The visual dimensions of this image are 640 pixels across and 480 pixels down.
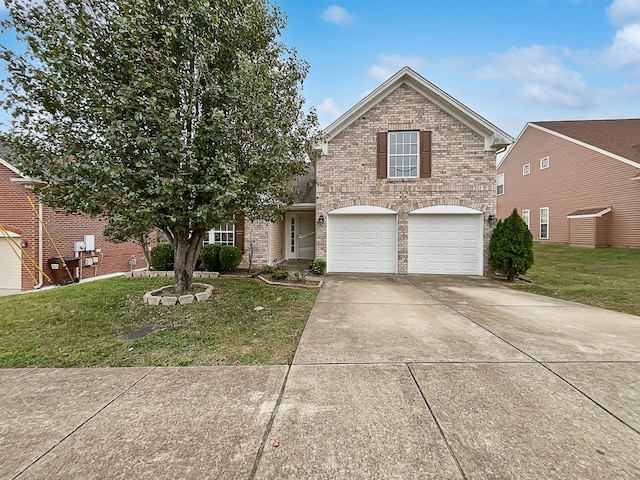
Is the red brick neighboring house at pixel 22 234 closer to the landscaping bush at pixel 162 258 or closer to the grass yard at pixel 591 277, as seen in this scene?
the landscaping bush at pixel 162 258

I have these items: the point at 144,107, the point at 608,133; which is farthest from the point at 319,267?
the point at 608,133

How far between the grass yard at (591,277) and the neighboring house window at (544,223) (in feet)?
13.8

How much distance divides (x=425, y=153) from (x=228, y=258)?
313 inches

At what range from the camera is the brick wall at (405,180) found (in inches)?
408

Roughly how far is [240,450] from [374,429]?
1.03m

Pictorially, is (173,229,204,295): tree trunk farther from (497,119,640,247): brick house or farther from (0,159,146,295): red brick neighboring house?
(497,119,640,247): brick house

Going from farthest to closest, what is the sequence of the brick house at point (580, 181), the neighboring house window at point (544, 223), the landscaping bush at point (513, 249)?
the neighboring house window at point (544, 223)
the brick house at point (580, 181)
the landscaping bush at point (513, 249)

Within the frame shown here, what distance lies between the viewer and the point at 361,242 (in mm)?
11031

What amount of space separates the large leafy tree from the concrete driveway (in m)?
2.91

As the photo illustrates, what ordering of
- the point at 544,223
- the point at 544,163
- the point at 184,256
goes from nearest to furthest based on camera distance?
the point at 184,256 → the point at 544,163 → the point at 544,223

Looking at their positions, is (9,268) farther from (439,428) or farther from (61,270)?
(439,428)

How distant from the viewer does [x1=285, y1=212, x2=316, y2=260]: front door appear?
13719 millimetres

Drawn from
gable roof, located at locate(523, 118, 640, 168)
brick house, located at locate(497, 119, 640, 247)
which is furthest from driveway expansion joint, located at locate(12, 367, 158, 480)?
gable roof, located at locate(523, 118, 640, 168)

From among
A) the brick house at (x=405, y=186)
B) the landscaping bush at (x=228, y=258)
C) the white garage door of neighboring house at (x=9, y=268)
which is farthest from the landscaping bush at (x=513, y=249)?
the white garage door of neighboring house at (x=9, y=268)
